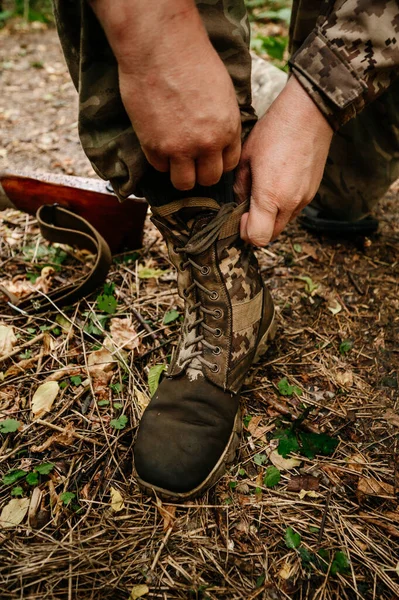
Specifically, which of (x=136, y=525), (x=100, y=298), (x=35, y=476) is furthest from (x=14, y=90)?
(x=136, y=525)

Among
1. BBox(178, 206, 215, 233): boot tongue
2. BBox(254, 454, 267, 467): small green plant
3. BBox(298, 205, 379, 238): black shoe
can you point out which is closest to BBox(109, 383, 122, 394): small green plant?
BBox(254, 454, 267, 467): small green plant

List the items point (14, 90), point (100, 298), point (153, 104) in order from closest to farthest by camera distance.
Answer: point (153, 104) → point (100, 298) → point (14, 90)

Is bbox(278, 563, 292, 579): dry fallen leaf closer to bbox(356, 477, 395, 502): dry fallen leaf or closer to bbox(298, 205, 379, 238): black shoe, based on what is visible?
bbox(356, 477, 395, 502): dry fallen leaf

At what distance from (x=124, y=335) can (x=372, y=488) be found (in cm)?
113

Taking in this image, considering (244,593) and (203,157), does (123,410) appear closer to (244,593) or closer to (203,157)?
(244,593)

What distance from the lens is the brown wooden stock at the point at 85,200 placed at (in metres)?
2.12

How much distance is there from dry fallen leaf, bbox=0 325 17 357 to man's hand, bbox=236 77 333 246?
114cm

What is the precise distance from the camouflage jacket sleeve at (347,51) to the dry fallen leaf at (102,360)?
1231 millimetres

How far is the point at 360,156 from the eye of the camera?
6.97 ft

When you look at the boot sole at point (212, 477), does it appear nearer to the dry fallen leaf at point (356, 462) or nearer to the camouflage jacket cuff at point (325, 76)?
the dry fallen leaf at point (356, 462)

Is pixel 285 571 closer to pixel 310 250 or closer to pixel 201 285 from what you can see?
pixel 201 285

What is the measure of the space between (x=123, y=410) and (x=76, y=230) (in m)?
1.04

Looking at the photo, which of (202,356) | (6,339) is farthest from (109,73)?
(6,339)

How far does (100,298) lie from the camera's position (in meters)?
1.94
